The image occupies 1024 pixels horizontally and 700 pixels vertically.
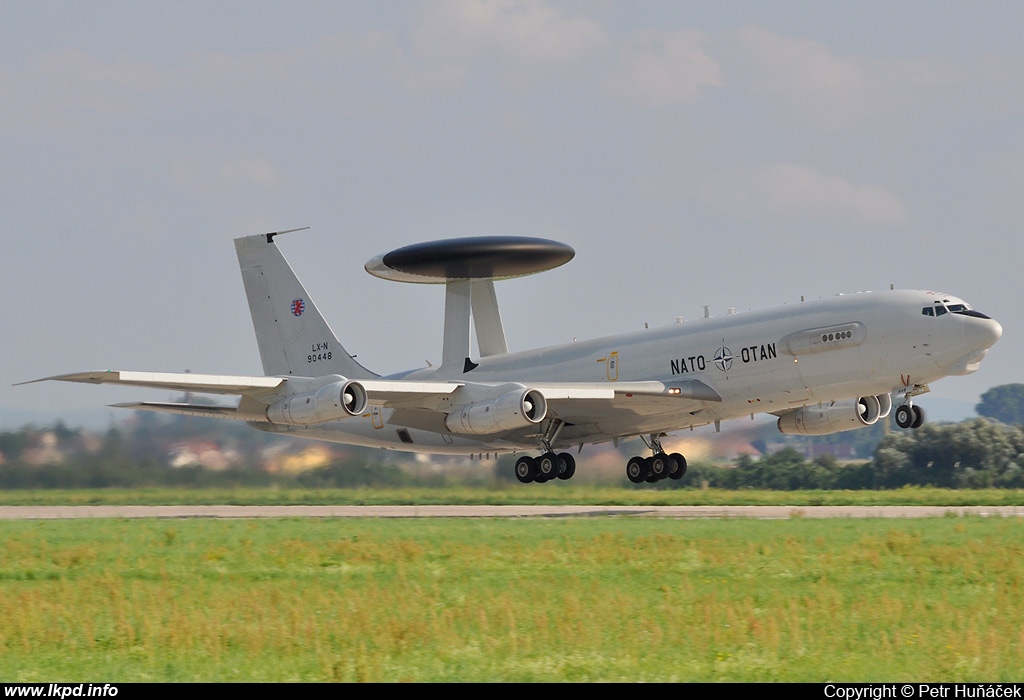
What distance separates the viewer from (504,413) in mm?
33156

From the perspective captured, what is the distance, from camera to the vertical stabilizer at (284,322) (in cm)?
4194

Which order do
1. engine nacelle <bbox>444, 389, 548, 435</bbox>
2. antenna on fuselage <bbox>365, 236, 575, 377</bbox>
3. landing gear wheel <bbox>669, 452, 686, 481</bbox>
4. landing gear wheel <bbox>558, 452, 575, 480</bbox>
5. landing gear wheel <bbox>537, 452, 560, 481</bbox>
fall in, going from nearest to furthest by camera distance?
engine nacelle <bbox>444, 389, 548, 435</bbox>
landing gear wheel <bbox>537, 452, 560, 481</bbox>
landing gear wheel <bbox>558, 452, 575, 480</bbox>
landing gear wheel <bbox>669, 452, 686, 481</bbox>
antenna on fuselage <bbox>365, 236, 575, 377</bbox>

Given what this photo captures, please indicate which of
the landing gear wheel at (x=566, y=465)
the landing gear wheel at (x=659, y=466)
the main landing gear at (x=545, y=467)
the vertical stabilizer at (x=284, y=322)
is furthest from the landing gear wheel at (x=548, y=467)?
the vertical stabilizer at (x=284, y=322)

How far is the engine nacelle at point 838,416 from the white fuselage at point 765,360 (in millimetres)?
2569

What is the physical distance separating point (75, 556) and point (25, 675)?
9.04 m

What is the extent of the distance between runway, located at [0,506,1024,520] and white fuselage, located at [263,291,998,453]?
260 centimetres

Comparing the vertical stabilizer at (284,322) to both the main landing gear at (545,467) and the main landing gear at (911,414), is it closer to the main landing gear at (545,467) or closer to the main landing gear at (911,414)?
the main landing gear at (545,467)

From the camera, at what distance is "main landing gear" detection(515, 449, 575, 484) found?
1448 inches

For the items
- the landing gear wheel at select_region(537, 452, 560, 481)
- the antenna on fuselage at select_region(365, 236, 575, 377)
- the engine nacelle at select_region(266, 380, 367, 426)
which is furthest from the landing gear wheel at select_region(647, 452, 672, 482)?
the engine nacelle at select_region(266, 380, 367, 426)

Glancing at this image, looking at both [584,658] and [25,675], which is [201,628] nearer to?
[25,675]

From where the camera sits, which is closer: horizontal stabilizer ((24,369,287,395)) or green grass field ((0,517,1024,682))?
green grass field ((0,517,1024,682))

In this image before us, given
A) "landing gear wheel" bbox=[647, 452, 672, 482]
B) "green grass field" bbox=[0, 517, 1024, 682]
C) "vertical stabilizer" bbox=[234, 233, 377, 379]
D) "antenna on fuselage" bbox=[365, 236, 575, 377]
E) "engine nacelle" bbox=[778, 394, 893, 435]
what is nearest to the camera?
"green grass field" bbox=[0, 517, 1024, 682]

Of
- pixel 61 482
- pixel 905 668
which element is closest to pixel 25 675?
pixel 905 668

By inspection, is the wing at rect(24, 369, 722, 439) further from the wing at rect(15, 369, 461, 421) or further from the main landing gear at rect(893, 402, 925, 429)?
the main landing gear at rect(893, 402, 925, 429)
